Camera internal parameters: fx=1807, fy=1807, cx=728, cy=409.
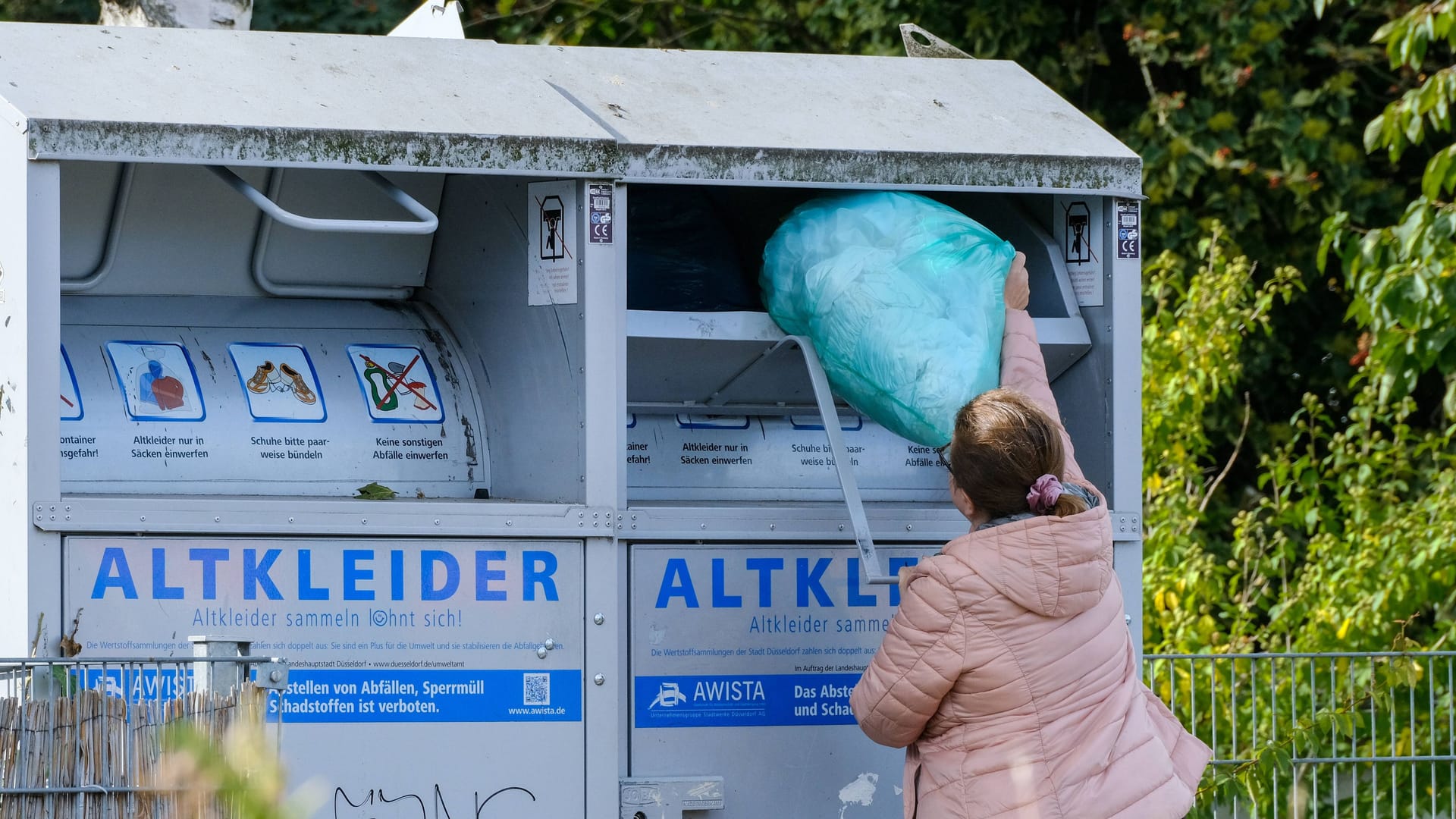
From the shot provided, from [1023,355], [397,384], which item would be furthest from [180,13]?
[1023,355]

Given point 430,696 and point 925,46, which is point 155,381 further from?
point 925,46

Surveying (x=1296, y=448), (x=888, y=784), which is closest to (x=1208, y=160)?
(x=1296, y=448)

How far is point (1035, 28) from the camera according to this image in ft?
26.3

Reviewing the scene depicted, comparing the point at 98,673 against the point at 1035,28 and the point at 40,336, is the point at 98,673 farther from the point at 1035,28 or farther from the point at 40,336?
the point at 1035,28

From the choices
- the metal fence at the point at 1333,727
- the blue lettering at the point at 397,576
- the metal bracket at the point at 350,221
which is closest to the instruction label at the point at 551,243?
the metal bracket at the point at 350,221

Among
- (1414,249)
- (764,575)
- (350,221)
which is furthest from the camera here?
(1414,249)

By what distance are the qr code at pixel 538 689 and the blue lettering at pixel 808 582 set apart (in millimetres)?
516

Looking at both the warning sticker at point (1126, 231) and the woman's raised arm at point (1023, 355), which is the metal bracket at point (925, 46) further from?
the woman's raised arm at point (1023, 355)

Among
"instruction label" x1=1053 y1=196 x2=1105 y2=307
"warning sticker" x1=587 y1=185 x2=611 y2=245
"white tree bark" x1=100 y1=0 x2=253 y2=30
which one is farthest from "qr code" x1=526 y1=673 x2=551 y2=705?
"white tree bark" x1=100 y1=0 x2=253 y2=30

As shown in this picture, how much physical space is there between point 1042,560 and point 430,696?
1092 millimetres

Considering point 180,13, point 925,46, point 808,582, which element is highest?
point 180,13

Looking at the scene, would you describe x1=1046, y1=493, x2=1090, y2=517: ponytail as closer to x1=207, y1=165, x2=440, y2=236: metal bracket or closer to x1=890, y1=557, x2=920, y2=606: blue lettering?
x1=890, y1=557, x2=920, y2=606: blue lettering

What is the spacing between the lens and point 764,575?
11.1 ft

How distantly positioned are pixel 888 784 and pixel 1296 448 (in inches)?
213
